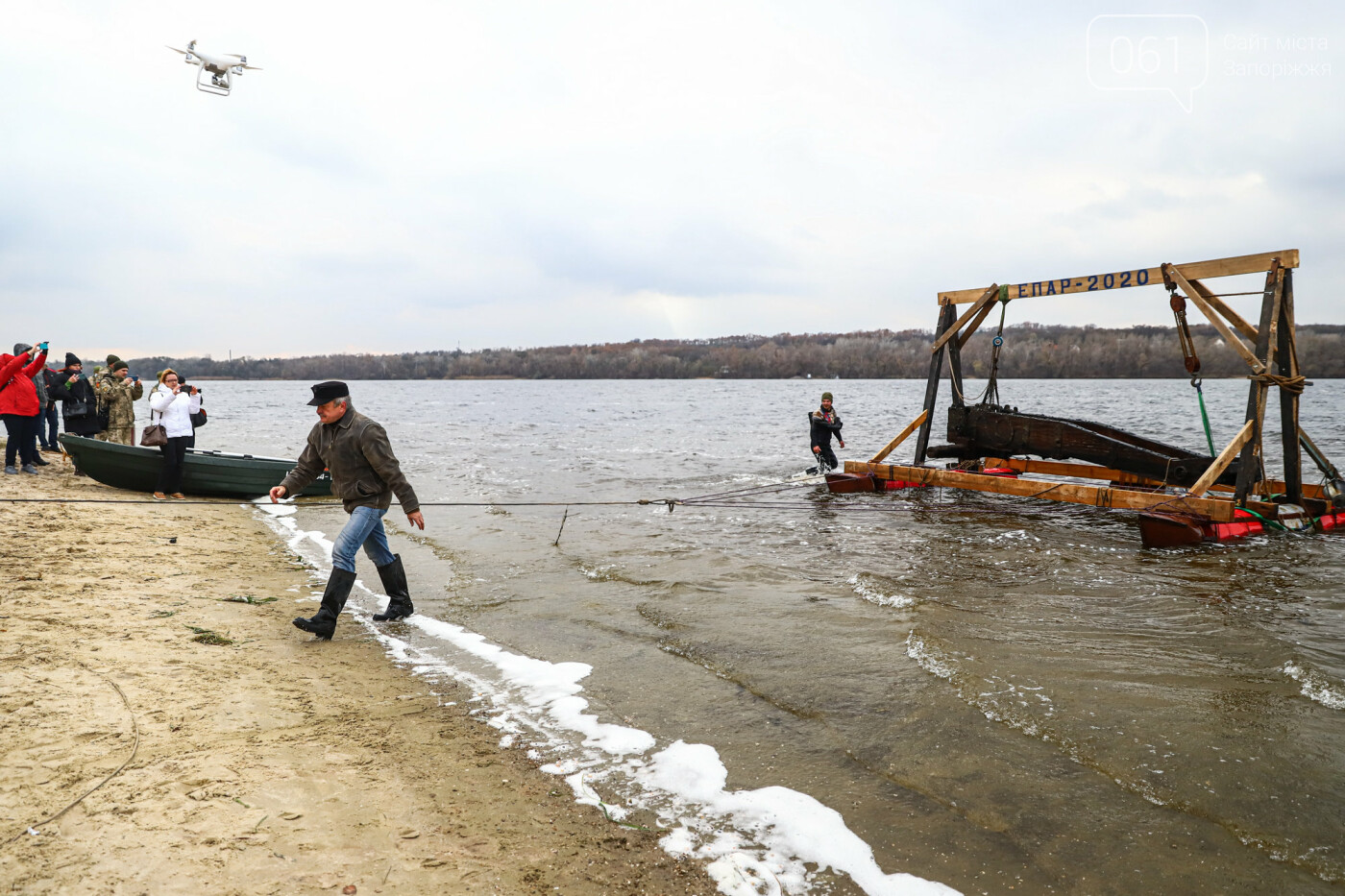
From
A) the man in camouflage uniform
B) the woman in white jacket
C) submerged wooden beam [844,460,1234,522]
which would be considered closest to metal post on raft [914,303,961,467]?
submerged wooden beam [844,460,1234,522]

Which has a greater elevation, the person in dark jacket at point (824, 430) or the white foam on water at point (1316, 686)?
the person in dark jacket at point (824, 430)

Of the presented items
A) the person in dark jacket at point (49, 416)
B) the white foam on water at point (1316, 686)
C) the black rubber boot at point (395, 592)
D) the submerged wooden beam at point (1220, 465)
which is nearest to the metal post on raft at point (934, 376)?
the submerged wooden beam at point (1220, 465)

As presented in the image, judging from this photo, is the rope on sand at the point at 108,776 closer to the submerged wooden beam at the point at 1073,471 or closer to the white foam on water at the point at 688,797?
the white foam on water at the point at 688,797

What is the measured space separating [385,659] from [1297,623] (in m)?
7.47

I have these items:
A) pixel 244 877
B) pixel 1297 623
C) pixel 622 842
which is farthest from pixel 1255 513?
pixel 244 877

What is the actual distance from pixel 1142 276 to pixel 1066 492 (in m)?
3.00

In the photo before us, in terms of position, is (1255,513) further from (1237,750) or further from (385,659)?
(385,659)

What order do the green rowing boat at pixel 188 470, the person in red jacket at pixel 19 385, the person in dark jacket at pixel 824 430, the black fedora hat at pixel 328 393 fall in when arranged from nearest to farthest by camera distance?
the black fedora hat at pixel 328 393 → the person in red jacket at pixel 19 385 → the green rowing boat at pixel 188 470 → the person in dark jacket at pixel 824 430

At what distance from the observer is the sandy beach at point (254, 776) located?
2.98m

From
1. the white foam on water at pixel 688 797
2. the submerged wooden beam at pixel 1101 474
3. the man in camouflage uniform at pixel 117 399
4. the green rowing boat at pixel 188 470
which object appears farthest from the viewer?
the man in camouflage uniform at pixel 117 399

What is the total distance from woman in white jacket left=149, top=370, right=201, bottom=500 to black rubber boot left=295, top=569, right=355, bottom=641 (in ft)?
25.1

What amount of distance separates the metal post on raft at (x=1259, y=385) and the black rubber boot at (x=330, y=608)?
9.77 meters

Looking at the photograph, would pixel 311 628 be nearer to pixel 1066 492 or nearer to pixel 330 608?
pixel 330 608

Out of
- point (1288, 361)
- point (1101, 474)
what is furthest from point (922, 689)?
point (1101, 474)
